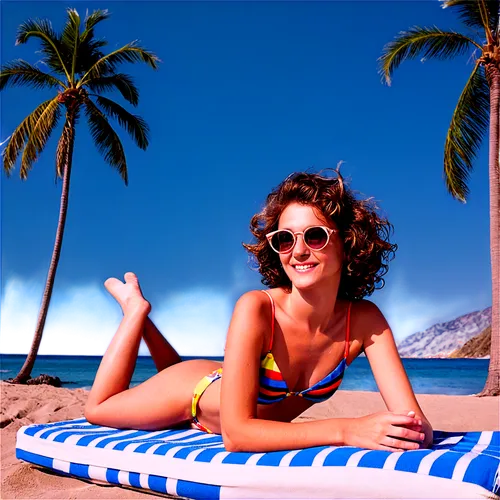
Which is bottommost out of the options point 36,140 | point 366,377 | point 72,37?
point 366,377

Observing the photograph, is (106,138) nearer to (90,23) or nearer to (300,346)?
(90,23)

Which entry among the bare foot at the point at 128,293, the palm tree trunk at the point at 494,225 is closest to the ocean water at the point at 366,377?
the palm tree trunk at the point at 494,225

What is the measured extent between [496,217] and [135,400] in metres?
10.1

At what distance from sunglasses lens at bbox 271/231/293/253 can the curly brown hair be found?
0.11 m

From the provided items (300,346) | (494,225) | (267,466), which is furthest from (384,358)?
(494,225)

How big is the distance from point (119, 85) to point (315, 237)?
1372 centimetres

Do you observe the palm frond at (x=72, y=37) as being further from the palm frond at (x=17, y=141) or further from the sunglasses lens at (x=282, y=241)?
the sunglasses lens at (x=282, y=241)

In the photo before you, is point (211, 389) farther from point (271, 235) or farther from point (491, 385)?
point (491, 385)

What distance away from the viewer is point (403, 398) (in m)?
2.77

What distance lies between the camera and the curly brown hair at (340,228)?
2727mm

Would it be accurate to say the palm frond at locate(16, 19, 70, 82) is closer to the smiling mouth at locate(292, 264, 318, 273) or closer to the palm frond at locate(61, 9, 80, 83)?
the palm frond at locate(61, 9, 80, 83)

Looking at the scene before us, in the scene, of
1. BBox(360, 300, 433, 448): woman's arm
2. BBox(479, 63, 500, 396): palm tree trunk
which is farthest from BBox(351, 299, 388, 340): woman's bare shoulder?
BBox(479, 63, 500, 396): palm tree trunk

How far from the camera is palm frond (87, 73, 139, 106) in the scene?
15.0m

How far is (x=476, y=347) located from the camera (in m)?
67.9
